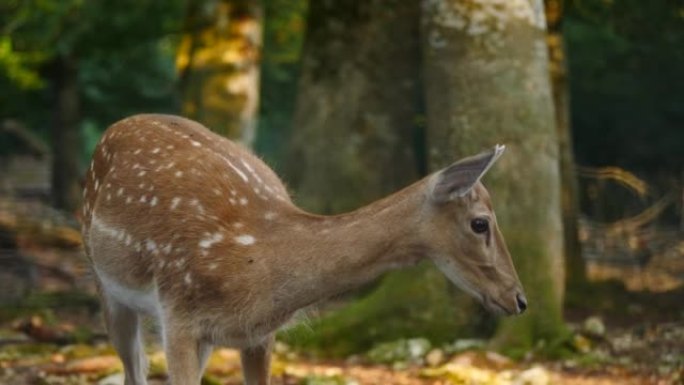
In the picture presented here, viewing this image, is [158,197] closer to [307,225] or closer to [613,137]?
[307,225]

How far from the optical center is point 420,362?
10453 millimetres

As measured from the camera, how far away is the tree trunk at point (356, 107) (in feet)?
43.7

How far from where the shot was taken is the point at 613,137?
28.5 meters

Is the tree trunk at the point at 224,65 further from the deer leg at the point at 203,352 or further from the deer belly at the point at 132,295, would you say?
the deer leg at the point at 203,352

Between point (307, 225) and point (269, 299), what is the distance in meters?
0.40

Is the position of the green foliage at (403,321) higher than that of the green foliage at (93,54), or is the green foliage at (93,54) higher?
the green foliage at (93,54)

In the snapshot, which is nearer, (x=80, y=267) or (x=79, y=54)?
(x=80, y=267)

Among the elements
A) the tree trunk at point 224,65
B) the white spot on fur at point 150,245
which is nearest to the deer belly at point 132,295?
the white spot on fur at point 150,245

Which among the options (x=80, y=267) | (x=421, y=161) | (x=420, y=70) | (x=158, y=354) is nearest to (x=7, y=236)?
(x=80, y=267)

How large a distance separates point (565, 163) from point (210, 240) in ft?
27.6

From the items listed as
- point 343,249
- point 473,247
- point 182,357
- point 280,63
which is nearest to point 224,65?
point 182,357

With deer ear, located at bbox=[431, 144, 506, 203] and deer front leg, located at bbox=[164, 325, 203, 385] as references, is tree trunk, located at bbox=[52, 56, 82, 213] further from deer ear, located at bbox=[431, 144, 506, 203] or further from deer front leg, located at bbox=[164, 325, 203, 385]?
deer ear, located at bbox=[431, 144, 506, 203]

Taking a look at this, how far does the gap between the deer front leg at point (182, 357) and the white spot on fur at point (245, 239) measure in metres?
0.49

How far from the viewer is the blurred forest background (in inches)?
433
